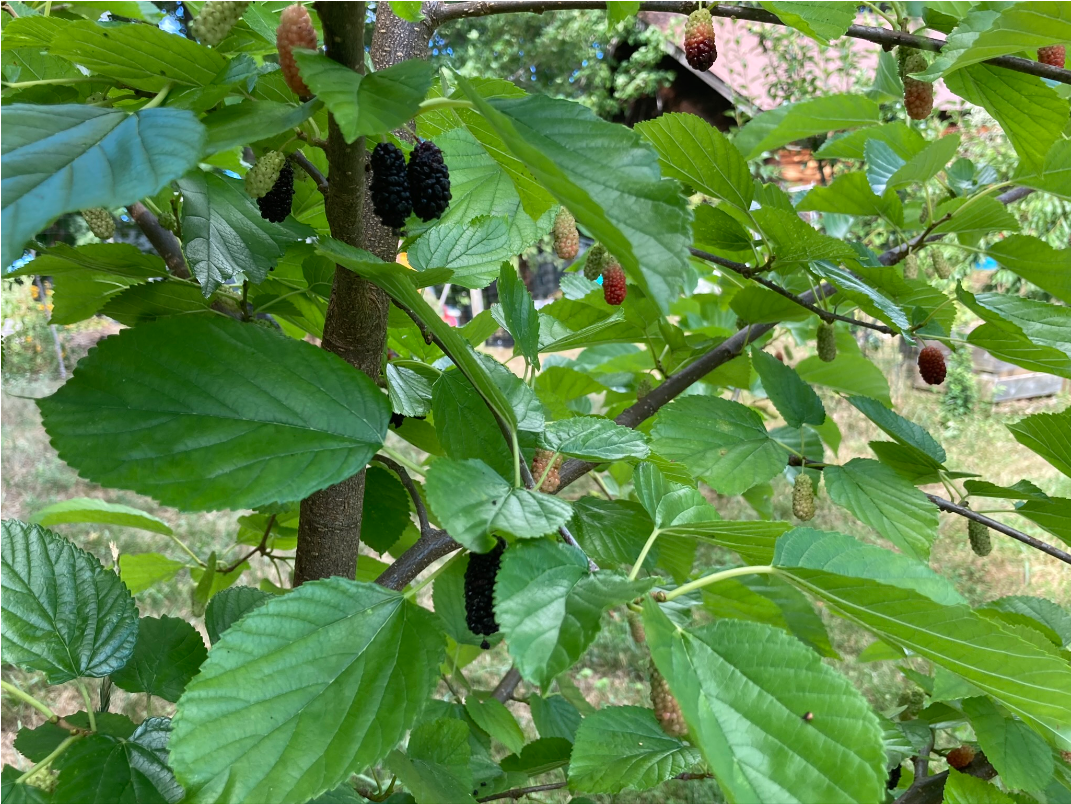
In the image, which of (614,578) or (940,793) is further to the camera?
(940,793)

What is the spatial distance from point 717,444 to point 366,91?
528 millimetres

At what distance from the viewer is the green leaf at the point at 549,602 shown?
29 centimetres

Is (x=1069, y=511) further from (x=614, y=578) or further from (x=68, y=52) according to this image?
(x=68, y=52)

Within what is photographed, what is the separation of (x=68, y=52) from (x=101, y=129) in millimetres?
87

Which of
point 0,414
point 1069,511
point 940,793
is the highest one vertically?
point 1069,511

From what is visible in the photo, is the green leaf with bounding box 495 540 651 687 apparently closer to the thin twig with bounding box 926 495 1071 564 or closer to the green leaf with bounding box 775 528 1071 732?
the green leaf with bounding box 775 528 1071 732

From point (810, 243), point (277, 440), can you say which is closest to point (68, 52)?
point (277, 440)

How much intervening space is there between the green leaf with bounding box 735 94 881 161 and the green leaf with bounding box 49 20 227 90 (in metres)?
0.43

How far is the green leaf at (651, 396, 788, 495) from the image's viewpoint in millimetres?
708

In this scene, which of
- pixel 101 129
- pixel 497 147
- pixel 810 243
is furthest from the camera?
pixel 810 243

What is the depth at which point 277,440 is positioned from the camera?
0.35m

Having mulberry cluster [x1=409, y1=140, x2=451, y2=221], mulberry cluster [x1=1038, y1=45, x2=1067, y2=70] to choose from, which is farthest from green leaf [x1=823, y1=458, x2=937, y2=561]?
mulberry cluster [x1=409, y1=140, x2=451, y2=221]

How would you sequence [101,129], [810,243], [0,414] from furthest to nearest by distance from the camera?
[0,414] → [810,243] → [101,129]

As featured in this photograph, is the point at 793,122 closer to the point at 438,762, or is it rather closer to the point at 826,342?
the point at 826,342
